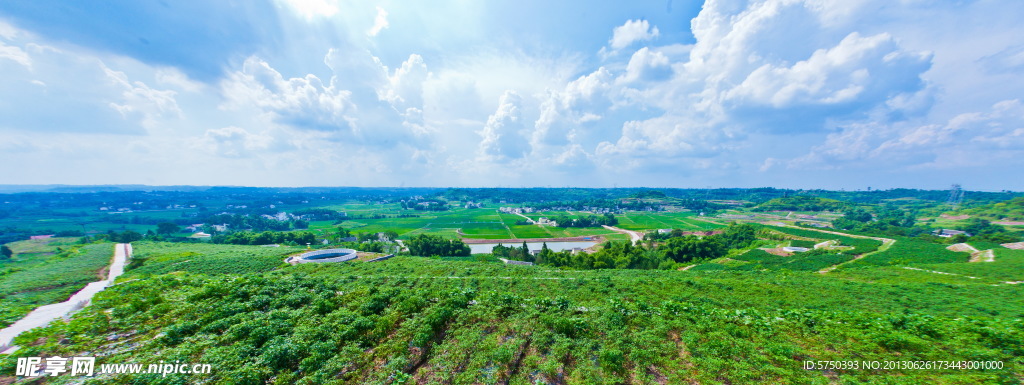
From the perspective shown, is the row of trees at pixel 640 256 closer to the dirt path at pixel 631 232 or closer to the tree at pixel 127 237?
the dirt path at pixel 631 232

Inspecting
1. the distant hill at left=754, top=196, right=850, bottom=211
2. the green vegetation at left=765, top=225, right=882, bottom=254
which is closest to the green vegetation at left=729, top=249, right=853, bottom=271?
the green vegetation at left=765, top=225, right=882, bottom=254

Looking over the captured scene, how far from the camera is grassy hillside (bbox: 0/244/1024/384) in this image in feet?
33.6

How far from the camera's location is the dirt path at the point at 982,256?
125ft

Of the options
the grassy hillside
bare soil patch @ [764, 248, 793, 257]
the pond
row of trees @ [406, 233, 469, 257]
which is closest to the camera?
the grassy hillside

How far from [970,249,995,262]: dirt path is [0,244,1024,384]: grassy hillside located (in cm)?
3383

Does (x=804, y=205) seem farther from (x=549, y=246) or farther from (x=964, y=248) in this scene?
(x=549, y=246)

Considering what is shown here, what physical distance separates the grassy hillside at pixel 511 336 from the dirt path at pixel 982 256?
3383 cm

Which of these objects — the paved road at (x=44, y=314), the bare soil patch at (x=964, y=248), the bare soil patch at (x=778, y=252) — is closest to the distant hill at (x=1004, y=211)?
the bare soil patch at (x=964, y=248)

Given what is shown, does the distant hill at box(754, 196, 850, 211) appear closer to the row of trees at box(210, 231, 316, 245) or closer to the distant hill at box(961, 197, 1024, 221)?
the distant hill at box(961, 197, 1024, 221)

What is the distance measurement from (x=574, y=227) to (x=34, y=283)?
11407cm

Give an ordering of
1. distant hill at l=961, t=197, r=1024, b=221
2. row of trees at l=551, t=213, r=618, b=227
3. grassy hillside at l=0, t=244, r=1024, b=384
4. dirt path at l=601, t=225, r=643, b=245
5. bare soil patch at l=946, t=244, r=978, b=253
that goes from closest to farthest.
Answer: grassy hillside at l=0, t=244, r=1024, b=384
bare soil patch at l=946, t=244, r=978, b=253
dirt path at l=601, t=225, r=643, b=245
distant hill at l=961, t=197, r=1024, b=221
row of trees at l=551, t=213, r=618, b=227

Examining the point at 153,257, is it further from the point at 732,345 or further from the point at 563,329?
the point at 732,345

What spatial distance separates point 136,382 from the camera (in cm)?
974

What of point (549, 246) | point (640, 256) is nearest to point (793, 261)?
point (640, 256)
